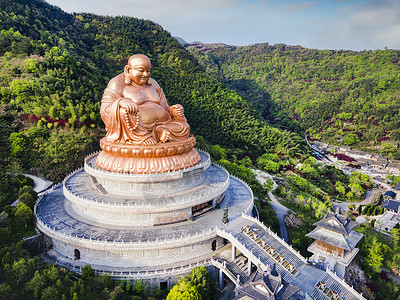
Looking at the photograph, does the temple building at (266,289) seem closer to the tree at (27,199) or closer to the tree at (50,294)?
the tree at (50,294)

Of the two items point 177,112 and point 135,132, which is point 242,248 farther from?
point 177,112

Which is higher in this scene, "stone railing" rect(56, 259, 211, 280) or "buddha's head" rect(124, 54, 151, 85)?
"buddha's head" rect(124, 54, 151, 85)

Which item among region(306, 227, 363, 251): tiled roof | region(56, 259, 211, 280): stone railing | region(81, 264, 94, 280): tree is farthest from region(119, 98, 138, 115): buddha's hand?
region(306, 227, 363, 251): tiled roof

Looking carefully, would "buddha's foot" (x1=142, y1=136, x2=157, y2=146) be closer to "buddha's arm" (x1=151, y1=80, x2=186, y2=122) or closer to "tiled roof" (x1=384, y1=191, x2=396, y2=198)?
"buddha's arm" (x1=151, y1=80, x2=186, y2=122)

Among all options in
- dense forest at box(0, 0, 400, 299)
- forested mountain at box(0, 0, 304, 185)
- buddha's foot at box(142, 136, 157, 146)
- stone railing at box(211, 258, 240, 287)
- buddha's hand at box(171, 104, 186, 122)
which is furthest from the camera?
forested mountain at box(0, 0, 304, 185)

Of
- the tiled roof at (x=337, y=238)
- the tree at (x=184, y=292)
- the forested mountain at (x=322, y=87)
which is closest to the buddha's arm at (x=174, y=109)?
the tree at (x=184, y=292)

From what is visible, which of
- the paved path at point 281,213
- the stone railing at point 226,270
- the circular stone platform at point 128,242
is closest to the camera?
the stone railing at point 226,270

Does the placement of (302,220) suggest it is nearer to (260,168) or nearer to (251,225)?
(251,225)

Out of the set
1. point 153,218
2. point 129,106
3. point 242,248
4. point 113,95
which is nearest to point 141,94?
point 113,95
